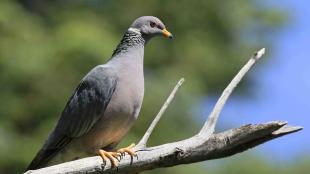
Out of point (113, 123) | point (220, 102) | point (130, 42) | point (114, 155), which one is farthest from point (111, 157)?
point (130, 42)

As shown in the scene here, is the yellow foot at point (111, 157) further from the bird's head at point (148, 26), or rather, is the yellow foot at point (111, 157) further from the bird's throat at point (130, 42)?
the bird's head at point (148, 26)

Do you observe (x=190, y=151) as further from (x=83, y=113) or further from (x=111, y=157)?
(x=83, y=113)

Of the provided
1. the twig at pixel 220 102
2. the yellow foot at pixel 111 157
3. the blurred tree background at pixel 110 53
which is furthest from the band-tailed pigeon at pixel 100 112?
the blurred tree background at pixel 110 53

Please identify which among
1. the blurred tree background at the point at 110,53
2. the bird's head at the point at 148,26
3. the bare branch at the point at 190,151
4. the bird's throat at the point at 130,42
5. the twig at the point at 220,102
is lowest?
the bare branch at the point at 190,151

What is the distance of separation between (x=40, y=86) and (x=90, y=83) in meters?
6.96

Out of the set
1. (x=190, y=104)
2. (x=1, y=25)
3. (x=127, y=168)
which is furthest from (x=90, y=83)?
(x=1, y=25)

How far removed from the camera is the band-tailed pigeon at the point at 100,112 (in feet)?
20.7

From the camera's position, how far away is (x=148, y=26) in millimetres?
6793

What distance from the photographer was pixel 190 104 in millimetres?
13070

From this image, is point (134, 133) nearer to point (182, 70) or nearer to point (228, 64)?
point (182, 70)

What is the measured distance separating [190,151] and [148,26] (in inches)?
62.7

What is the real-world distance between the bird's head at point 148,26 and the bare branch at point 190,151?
4.65 ft

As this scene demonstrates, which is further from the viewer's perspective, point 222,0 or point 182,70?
point 222,0

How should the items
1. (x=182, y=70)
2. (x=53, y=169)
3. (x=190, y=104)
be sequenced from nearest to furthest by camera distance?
(x=53, y=169) < (x=190, y=104) < (x=182, y=70)
